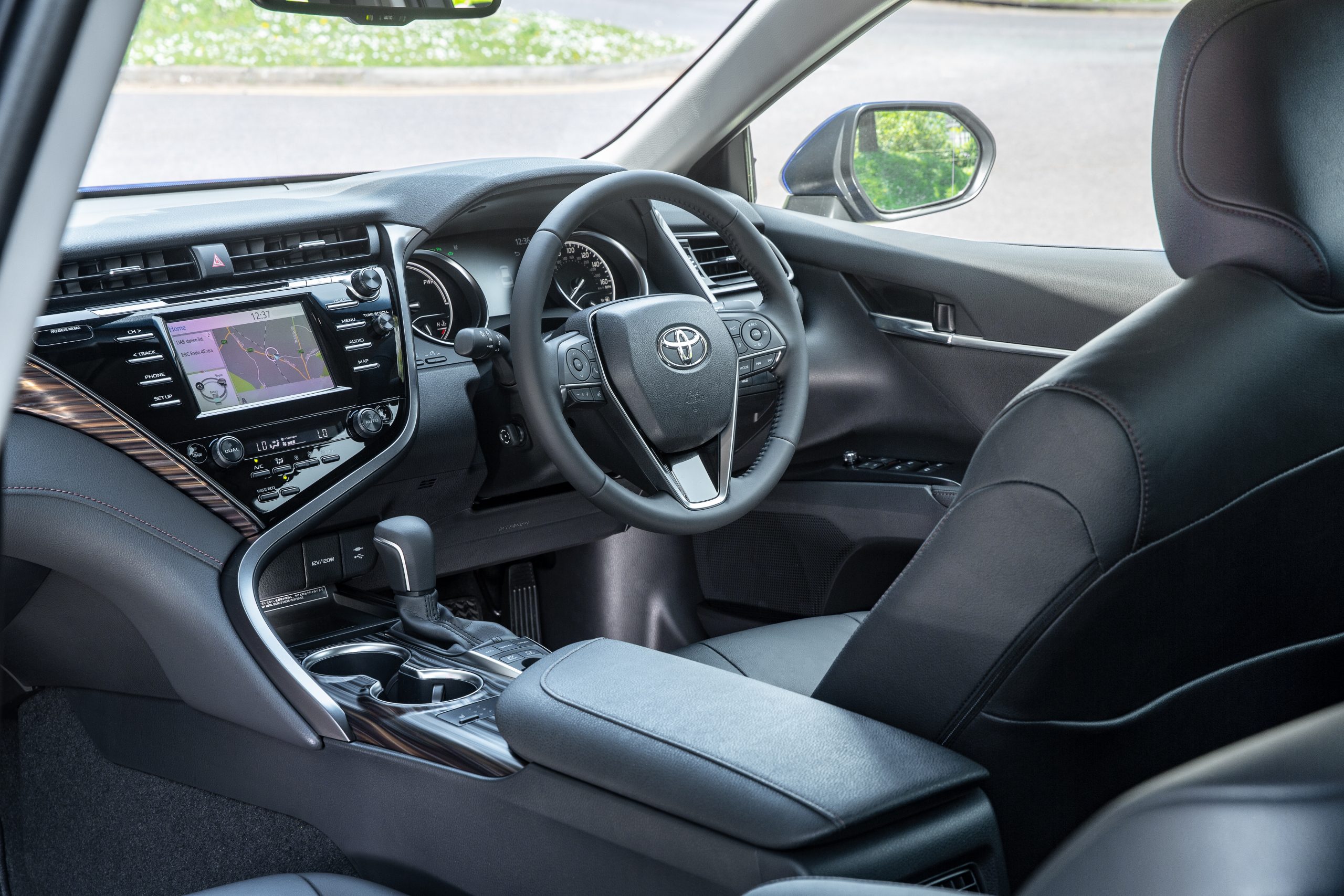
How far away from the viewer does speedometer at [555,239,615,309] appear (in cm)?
222

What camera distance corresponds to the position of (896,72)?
21.4 feet

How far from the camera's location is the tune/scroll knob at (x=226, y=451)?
1734 millimetres

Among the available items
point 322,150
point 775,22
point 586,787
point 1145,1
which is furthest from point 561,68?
point 586,787

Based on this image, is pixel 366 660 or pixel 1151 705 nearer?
pixel 1151 705

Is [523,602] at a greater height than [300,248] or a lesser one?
lesser

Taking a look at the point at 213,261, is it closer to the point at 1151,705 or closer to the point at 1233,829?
the point at 1151,705

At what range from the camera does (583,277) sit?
7.43 ft

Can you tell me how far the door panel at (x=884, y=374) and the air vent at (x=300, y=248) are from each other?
3.12 feet

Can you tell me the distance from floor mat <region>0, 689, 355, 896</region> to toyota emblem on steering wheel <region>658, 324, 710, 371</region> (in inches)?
34.8

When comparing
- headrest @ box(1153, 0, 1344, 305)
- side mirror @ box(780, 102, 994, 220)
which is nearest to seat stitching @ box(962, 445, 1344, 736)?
headrest @ box(1153, 0, 1344, 305)

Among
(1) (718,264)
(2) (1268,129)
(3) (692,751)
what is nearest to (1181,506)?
(2) (1268,129)

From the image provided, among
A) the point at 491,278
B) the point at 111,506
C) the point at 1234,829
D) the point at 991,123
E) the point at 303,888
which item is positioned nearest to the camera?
the point at 1234,829

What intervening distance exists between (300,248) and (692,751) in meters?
1.15

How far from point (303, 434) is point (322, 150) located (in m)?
6.18
